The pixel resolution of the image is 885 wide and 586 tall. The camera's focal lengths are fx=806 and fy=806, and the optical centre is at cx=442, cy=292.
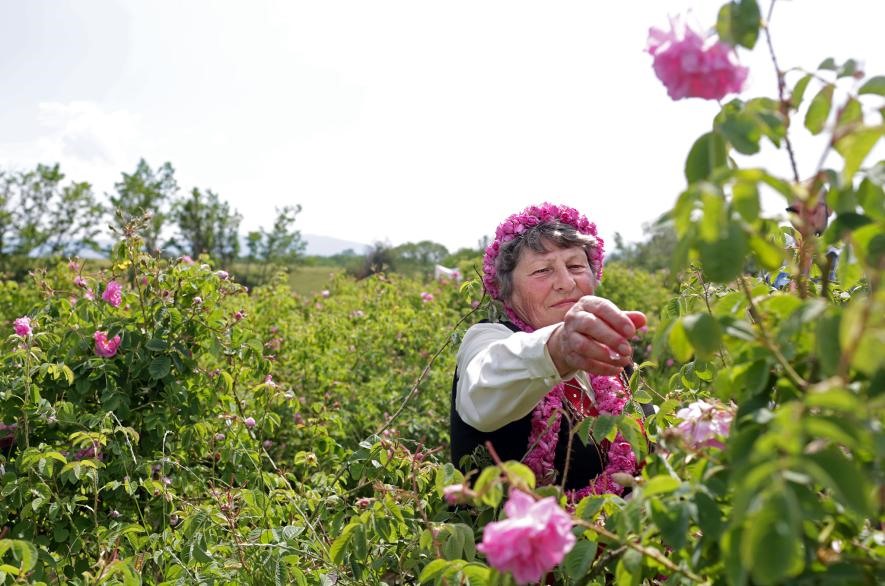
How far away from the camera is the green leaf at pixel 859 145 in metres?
0.72

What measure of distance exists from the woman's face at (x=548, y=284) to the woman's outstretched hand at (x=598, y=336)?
91 centimetres

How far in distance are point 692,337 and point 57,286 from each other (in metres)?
6.98

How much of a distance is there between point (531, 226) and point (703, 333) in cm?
177

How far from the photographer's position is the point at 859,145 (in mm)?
735

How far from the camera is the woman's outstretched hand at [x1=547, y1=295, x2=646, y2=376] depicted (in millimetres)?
1467

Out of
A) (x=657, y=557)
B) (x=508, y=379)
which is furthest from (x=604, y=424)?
(x=508, y=379)

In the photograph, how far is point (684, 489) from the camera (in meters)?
0.96

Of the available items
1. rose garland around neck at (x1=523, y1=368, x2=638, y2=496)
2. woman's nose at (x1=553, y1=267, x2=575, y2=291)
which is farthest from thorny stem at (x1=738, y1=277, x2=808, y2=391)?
woman's nose at (x1=553, y1=267, x2=575, y2=291)

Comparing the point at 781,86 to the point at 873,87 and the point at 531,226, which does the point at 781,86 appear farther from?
the point at 531,226

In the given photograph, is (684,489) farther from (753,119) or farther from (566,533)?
(753,119)

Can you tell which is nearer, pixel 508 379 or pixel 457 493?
pixel 457 493

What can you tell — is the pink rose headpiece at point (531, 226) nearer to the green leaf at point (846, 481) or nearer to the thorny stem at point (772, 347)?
the thorny stem at point (772, 347)

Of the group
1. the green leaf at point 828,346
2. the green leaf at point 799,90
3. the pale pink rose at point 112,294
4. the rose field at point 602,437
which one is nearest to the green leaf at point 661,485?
the rose field at point 602,437

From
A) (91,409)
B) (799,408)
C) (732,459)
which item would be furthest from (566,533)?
(91,409)
